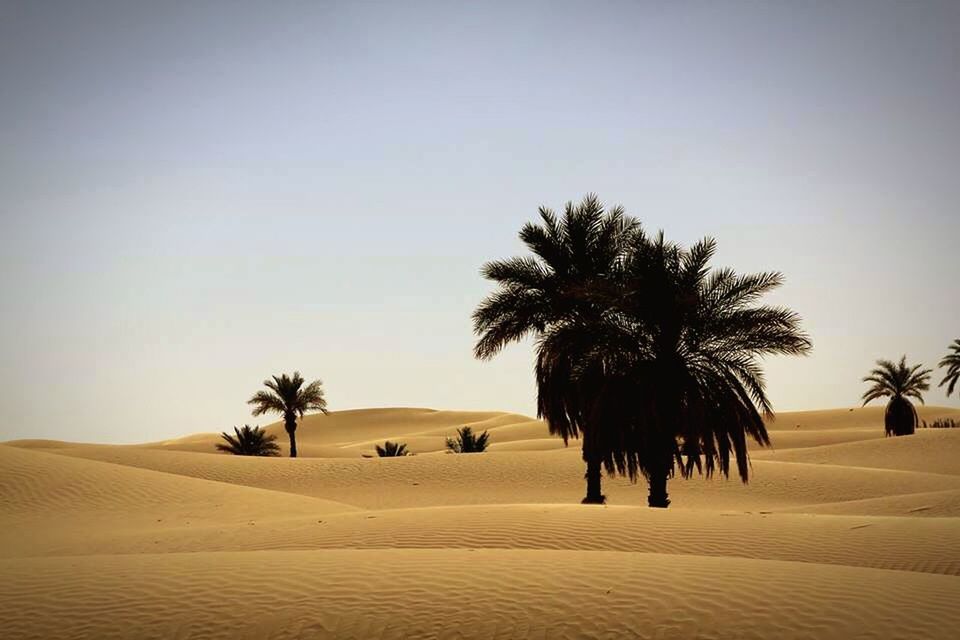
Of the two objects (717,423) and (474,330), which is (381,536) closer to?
(717,423)

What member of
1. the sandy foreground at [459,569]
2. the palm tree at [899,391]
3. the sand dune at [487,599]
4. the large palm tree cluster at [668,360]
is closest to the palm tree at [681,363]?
the large palm tree cluster at [668,360]

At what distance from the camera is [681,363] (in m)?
18.2

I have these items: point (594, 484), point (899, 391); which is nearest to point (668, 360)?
point (594, 484)

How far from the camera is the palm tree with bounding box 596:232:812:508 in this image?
17.5m

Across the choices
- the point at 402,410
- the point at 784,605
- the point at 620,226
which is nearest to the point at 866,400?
the point at 620,226

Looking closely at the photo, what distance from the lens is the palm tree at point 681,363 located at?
1747 cm

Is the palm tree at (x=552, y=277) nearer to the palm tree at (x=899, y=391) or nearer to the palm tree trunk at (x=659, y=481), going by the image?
the palm tree trunk at (x=659, y=481)

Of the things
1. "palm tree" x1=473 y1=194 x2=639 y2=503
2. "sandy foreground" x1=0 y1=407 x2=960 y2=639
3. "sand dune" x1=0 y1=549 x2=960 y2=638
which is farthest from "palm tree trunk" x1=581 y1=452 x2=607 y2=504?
"sand dune" x1=0 y1=549 x2=960 y2=638

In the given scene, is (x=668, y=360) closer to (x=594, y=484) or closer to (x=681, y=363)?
(x=681, y=363)

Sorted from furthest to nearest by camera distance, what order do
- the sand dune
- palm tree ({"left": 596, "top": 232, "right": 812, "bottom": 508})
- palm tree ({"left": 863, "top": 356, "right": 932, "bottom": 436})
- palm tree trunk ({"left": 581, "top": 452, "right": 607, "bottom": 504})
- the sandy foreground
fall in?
palm tree ({"left": 863, "top": 356, "right": 932, "bottom": 436}), palm tree trunk ({"left": 581, "top": 452, "right": 607, "bottom": 504}), palm tree ({"left": 596, "top": 232, "right": 812, "bottom": 508}), the sandy foreground, the sand dune

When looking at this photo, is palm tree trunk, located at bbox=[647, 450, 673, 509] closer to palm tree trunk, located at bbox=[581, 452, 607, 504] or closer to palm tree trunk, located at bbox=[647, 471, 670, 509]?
palm tree trunk, located at bbox=[647, 471, 670, 509]

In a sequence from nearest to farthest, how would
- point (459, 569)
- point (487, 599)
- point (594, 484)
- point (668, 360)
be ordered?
point (487, 599) < point (459, 569) < point (668, 360) < point (594, 484)

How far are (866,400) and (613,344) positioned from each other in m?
35.5

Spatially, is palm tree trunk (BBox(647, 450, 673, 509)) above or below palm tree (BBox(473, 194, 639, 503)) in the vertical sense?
below
